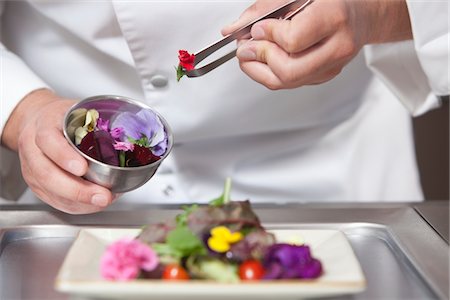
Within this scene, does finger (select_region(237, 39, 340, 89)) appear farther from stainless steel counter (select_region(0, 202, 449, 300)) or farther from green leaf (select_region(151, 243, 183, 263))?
green leaf (select_region(151, 243, 183, 263))

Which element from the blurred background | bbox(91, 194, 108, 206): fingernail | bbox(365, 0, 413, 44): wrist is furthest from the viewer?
the blurred background

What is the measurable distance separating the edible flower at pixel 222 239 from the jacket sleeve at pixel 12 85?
0.48 metres

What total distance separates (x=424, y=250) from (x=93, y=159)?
1.20 ft

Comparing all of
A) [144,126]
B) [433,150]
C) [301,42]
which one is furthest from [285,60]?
[433,150]

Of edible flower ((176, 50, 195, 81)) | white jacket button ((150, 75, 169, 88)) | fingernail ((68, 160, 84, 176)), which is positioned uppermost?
edible flower ((176, 50, 195, 81))

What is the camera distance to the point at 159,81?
1126 millimetres

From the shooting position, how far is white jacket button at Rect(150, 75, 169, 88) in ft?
3.69

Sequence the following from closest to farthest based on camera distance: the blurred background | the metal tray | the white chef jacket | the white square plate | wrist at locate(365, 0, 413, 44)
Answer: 1. the white square plate
2. the metal tray
3. wrist at locate(365, 0, 413, 44)
4. the white chef jacket
5. the blurred background

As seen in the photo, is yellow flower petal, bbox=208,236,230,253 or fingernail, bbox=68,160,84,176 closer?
yellow flower petal, bbox=208,236,230,253

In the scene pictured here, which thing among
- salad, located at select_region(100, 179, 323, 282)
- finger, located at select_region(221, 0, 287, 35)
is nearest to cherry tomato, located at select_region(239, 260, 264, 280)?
salad, located at select_region(100, 179, 323, 282)

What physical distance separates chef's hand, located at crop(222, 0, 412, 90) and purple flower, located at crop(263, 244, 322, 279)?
0.27 meters

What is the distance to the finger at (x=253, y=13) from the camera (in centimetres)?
91

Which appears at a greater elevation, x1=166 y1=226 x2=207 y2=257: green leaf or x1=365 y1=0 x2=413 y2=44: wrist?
x1=365 y1=0 x2=413 y2=44: wrist

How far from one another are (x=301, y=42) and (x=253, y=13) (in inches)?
3.7
